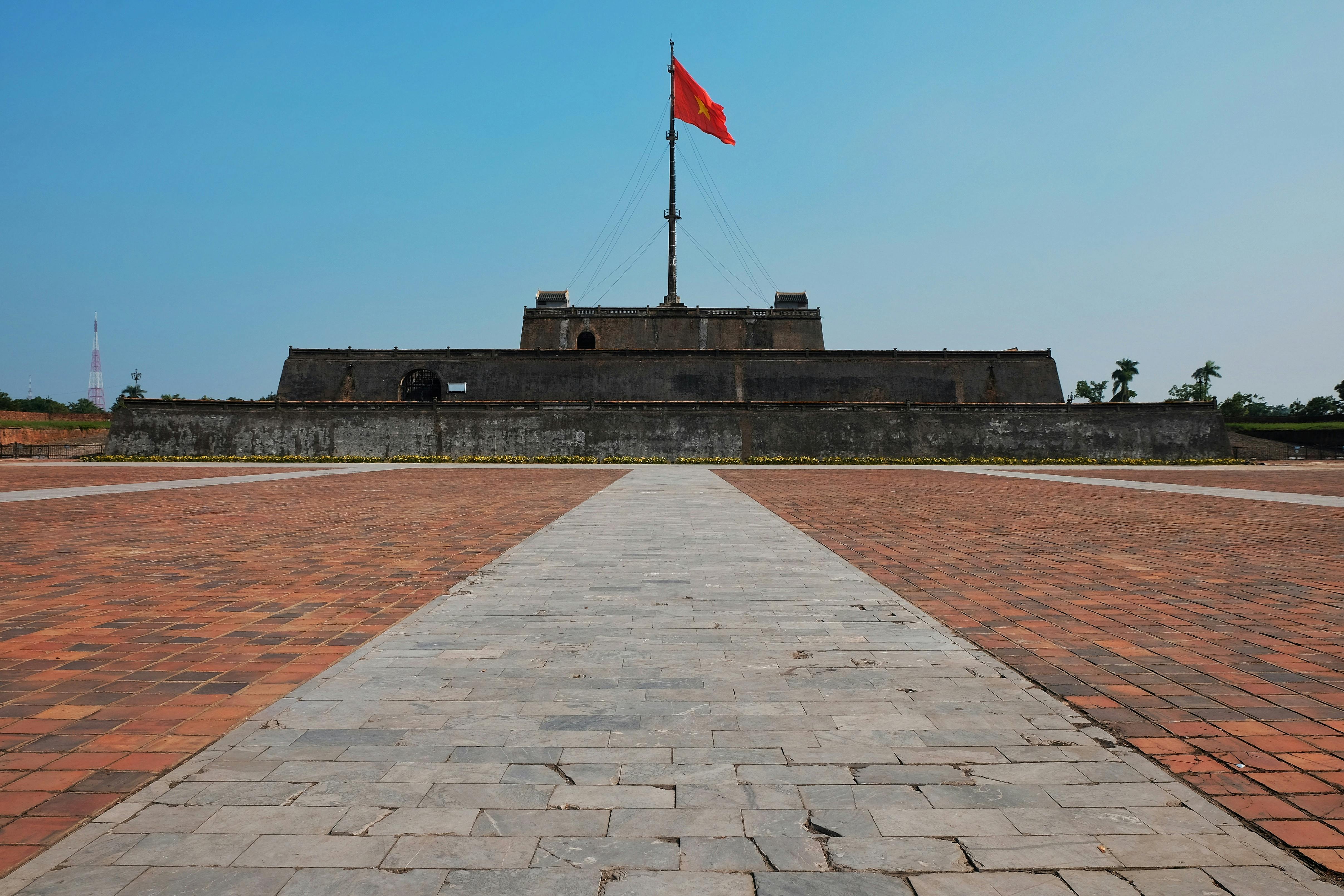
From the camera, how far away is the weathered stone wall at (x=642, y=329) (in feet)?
113

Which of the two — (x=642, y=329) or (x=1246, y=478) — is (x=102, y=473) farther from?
(x=1246, y=478)

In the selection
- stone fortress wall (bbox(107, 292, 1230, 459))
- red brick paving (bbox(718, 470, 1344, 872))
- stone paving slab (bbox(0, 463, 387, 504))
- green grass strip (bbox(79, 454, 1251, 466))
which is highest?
stone fortress wall (bbox(107, 292, 1230, 459))

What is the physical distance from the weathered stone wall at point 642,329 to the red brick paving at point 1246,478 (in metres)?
16.7

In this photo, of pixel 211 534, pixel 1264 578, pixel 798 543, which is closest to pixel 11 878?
pixel 798 543

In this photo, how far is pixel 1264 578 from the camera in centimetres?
549

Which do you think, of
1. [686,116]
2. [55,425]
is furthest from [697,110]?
[55,425]

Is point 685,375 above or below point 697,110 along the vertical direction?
below

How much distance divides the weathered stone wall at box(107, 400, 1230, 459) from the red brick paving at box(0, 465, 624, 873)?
16.7 meters

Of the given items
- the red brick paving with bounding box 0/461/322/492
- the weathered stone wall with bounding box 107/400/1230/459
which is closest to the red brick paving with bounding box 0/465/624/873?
the red brick paving with bounding box 0/461/322/492

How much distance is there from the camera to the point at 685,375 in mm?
30938

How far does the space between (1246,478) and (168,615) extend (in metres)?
23.0

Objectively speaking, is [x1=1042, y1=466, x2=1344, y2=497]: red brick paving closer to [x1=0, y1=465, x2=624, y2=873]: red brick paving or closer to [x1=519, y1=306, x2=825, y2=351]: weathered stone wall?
[x1=0, y1=465, x2=624, y2=873]: red brick paving

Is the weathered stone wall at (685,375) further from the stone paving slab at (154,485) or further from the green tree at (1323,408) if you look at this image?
the green tree at (1323,408)

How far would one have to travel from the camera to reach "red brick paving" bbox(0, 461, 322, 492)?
14.4 metres
